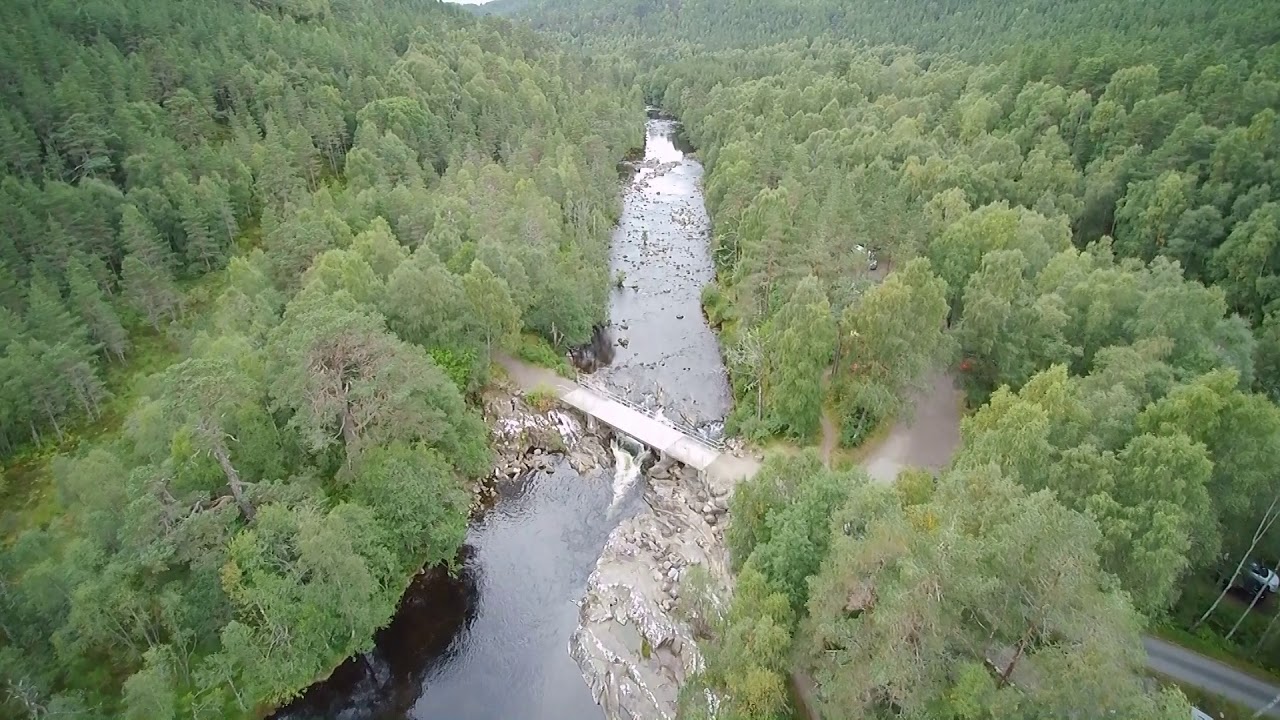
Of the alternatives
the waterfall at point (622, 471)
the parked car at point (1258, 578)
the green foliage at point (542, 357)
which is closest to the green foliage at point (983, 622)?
the parked car at point (1258, 578)

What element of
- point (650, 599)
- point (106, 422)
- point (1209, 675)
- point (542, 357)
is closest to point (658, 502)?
point (650, 599)

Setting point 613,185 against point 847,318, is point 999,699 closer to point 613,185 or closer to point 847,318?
point 847,318

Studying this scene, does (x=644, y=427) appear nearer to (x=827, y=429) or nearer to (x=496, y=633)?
(x=827, y=429)

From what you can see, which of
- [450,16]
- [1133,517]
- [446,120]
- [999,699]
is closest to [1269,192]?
[1133,517]

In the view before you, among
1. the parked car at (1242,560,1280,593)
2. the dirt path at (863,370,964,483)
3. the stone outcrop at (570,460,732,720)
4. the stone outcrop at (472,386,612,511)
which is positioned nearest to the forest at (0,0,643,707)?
the stone outcrop at (472,386,612,511)

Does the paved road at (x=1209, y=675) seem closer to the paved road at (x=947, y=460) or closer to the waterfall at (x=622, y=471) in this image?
the paved road at (x=947, y=460)

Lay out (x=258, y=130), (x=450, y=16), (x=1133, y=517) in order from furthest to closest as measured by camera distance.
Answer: (x=450, y=16) → (x=258, y=130) → (x=1133, y=517)
